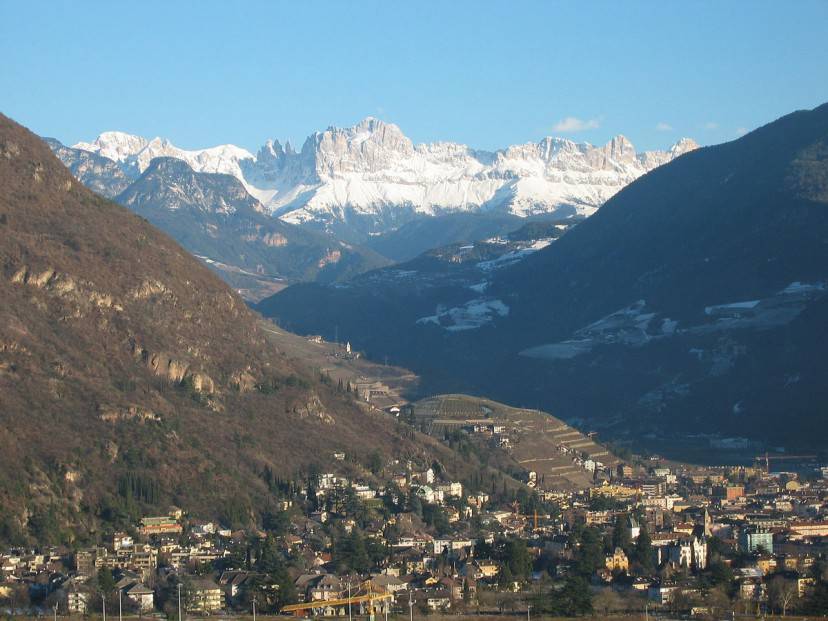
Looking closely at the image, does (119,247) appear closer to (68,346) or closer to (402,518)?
(68,346)

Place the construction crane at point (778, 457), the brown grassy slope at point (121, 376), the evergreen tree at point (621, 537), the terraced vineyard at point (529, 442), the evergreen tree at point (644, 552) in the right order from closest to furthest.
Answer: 1. the evergreen tree at point (644, 552)
2. the evergreen tree at point (621, 537)
3. the brown grassy slope at point (121, 376)
4. the terraced vineyard at point (529, 442)
5. the construction crane at point (778, 457)

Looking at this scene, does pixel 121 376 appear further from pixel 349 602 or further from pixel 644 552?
pixel 349 602

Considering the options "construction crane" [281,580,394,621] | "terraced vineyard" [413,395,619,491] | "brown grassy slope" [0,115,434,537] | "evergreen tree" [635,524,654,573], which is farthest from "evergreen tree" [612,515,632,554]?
"terraced vineyard" [413,395,619,491]

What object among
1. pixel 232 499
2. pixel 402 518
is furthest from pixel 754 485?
pixel 232 499

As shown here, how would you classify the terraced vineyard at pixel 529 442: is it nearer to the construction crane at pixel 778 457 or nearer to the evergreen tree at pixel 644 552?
the construction crane at pixel 778 457

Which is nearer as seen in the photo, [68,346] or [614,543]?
[614,543]

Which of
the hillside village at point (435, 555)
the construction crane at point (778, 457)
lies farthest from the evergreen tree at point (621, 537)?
the construction crane at point (778, 457)

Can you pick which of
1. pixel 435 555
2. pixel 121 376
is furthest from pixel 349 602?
pixel 121 376
